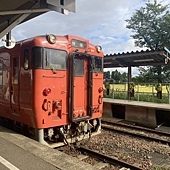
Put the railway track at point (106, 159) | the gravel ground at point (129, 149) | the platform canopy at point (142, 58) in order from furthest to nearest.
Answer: the platform canopy at point (142, 58) < the gravel ground at point (129, 149) < the railway track at point (106, 159)

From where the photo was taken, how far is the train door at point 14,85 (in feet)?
20.2

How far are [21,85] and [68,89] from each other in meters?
1.29

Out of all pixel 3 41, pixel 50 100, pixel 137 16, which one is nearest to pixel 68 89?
pixel 50 100

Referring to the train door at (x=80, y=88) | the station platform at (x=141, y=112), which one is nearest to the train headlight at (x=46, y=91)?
the train door at (x=80, y=88)

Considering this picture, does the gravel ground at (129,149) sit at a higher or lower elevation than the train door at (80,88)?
lower

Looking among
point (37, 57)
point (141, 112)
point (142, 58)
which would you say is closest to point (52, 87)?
point (37, 57)

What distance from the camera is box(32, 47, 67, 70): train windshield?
541cm

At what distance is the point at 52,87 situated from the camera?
5684mm

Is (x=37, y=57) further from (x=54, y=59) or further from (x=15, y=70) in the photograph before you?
(x=15, y=70)

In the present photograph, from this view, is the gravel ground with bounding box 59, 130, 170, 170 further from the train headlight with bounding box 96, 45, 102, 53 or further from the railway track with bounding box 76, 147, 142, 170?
the train headlight with bounding box 96, 45, 102, 53

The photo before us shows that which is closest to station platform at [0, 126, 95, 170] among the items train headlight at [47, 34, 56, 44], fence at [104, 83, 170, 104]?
train headlight at [47, 34, 56, 44]

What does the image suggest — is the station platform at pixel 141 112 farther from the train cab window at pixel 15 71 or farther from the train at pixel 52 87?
the train cab window at pixel 15 71

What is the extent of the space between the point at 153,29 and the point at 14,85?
2155 cm

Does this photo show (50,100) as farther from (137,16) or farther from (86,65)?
(137,16)
